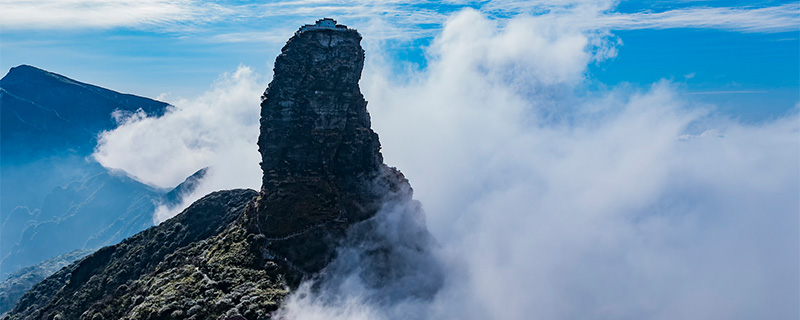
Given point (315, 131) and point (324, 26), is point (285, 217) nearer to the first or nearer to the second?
point (315, 131)

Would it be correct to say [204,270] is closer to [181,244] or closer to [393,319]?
[181,244]

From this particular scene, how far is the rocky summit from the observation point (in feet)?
392

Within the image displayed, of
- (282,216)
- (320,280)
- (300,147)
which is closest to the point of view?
(320,280)

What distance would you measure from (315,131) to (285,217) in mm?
25259

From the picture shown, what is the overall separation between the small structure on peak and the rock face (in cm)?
48

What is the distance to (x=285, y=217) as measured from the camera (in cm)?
12925

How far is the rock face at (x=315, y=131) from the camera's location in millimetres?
135750

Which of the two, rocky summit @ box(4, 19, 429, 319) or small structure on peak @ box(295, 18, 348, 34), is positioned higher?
small structure on peak @ box(295, 18, 348, 34)

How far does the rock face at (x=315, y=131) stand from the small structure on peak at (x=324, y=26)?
48cm

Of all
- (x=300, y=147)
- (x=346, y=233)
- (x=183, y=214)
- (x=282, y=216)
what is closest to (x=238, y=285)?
(x=282, y=216)

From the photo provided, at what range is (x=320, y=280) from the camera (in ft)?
396

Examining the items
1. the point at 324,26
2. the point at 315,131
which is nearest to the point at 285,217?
the point at 315,131

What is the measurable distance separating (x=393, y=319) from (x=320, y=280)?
19502 mm

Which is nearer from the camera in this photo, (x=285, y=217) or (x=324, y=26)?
(x=285, y=217)
